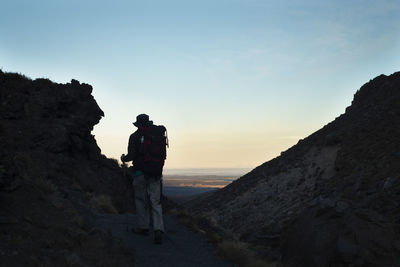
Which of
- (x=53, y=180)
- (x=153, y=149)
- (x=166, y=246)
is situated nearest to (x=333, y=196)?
(x=166, y=246)

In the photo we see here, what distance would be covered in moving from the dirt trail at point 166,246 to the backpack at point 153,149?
132cm

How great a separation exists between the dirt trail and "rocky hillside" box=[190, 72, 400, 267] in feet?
6.80

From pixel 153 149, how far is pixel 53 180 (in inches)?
162

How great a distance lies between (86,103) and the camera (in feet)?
43.9

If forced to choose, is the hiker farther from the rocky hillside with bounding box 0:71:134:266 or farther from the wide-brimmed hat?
the rocky hillside with bounding box 0:71:134:266

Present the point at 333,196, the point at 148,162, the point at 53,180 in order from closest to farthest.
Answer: the point at 148,162 → the point at 53,180 → the point at 333,196

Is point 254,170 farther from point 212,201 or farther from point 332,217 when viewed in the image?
point 332,217

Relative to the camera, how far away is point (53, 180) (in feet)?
31.2

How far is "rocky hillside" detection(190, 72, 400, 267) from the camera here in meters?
7.27

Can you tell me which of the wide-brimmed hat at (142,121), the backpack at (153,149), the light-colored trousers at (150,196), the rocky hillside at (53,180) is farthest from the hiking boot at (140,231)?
the wide-brimmed hat at (142,121)

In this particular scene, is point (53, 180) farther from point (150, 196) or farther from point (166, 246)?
point (166, 246)

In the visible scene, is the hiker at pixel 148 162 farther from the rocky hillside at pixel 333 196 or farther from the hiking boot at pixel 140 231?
the rocky hillside at pixel 333 196

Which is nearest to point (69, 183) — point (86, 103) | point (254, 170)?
point (86, 103)

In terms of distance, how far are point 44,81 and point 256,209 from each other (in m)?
17.7
